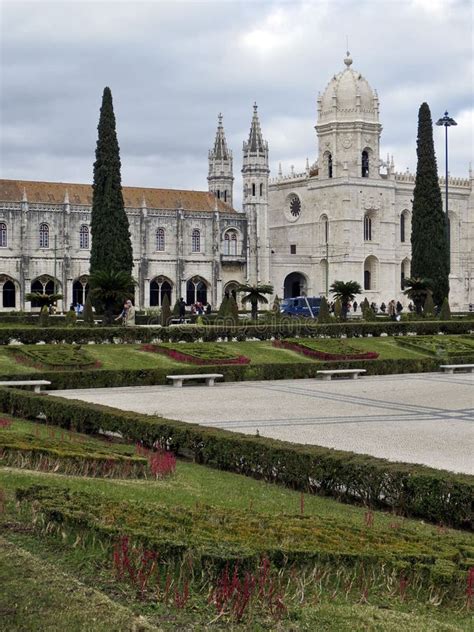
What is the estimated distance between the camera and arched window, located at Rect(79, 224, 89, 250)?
230 ft

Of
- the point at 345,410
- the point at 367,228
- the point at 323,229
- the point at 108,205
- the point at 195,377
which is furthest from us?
the point at 367,228

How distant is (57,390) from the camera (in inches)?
962

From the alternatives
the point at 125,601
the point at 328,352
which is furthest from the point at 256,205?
the point at 125,601

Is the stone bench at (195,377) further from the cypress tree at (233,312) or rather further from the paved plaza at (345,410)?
the cypress tree at (233,312)

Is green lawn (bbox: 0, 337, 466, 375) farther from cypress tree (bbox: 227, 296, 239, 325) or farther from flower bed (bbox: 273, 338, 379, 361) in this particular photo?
cypress tree (bbox: 227, 296, 239, 325)

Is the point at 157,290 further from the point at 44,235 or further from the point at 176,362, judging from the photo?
the point at 176,362

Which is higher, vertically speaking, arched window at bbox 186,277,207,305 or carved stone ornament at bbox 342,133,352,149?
carved stone ornament at bbox 342,133,352,149

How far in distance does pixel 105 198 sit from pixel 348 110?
1481 inches

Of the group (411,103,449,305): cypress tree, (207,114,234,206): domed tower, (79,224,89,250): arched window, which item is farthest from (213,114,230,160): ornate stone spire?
(411,103,449,305): cypress tree

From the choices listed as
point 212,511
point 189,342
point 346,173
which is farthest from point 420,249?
point 212,511

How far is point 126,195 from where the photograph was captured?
2904 inches

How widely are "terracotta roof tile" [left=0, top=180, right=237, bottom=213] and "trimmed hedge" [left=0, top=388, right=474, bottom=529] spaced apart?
183ft

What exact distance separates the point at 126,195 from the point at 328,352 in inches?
1722

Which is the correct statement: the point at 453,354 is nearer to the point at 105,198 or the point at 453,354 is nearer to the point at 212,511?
the point at 105,198
